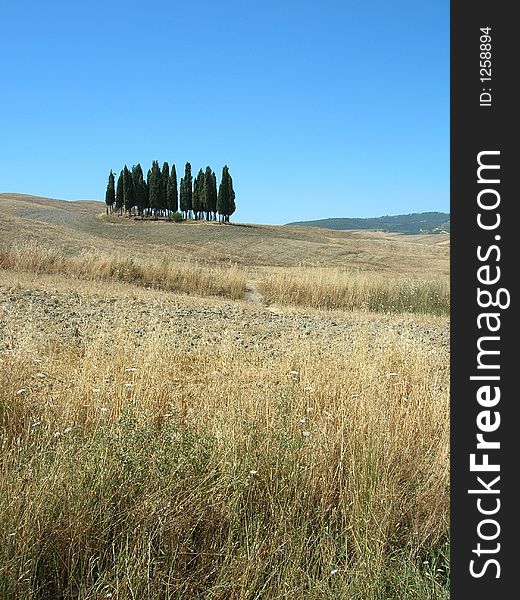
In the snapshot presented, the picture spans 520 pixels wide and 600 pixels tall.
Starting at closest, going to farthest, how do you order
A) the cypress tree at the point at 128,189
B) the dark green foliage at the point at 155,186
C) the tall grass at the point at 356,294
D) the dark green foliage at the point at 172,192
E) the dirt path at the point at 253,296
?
1. the tall grass at the point at 356,294
2. the dirt path at the point at 253,296
3. the dark green foliage at the point at 155,186
4. the dark green foliage at the point at 172,192
5. the cypress tree at the point at 128,189

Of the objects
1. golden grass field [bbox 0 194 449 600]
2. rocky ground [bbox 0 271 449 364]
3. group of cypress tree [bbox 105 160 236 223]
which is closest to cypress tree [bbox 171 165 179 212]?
group of cypress tree [bbox 105 160 236 223]

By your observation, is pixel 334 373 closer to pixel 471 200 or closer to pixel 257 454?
pixel 257 454

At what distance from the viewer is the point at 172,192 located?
71.2m

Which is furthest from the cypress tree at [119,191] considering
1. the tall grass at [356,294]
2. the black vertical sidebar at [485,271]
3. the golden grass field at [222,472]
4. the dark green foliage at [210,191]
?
the black vertical sidebar at [485,271]

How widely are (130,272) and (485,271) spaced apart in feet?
52.8

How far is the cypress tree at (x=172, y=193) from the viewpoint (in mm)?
70719

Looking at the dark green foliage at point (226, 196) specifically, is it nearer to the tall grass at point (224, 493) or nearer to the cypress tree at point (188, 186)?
the cypress tree at point (188, 186)

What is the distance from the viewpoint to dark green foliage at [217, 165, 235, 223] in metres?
70.6

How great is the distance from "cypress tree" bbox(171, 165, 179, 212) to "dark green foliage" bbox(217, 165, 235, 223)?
18.6ft

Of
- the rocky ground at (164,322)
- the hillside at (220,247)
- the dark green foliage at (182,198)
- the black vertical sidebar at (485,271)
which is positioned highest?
the dark green foliage at (182,198)

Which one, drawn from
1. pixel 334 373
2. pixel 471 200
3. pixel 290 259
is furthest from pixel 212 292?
pixel 290 259

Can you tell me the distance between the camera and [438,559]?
112 inches

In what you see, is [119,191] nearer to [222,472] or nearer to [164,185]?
[164,185]

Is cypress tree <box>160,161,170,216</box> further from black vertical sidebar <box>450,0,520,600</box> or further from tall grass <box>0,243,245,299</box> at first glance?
black vertical sidebar <box>450,0,520,600</box>
